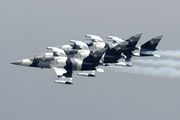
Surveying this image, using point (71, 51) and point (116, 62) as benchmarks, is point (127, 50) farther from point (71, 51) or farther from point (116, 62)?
point (71, 51)

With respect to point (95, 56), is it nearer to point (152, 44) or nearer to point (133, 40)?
point (133, 40)

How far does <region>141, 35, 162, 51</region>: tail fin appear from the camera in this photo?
413 ft

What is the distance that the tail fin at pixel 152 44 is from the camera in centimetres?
12581

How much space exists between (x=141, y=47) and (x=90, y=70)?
14.5m

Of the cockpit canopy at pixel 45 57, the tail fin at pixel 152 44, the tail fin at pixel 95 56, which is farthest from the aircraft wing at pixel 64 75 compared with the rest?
the tail fin at pixel 152 44

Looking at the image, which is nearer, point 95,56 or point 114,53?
point 95,56

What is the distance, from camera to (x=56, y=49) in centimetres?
12325

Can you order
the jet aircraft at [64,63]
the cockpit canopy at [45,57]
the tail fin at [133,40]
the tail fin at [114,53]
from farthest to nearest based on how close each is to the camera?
the tail fin at [114,53], the tail fin at [133,40], the cockpit canopy at [45,57], the jet aircraft at [64,63]

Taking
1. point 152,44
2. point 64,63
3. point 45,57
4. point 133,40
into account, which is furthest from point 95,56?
point 152,44

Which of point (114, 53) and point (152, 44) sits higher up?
point (152, 44)

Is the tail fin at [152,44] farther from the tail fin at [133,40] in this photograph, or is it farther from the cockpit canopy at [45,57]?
the cockpit canopy at [45,57]

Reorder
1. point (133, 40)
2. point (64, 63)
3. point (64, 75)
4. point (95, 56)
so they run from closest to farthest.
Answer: point (64, 75) → point (95, 56) → point (64, 63) → point (133, 40)

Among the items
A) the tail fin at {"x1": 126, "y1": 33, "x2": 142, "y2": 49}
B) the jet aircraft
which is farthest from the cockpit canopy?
the tail fin at {"x1": 126, "y1": 33, "x2": 142, "y2": 49}

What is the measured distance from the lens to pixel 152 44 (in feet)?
414
